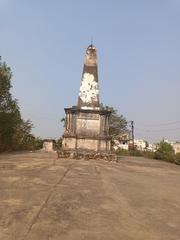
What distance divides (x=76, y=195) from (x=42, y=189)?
2.73 feet

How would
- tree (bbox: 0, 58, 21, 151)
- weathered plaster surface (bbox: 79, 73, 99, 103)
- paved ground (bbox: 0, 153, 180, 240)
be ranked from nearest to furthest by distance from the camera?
paved ground (bbox: 0, 153, 180, 240) < weathered plaster surface (bbox: 79, 73, 99, 103) < tree (bbox: 0, 58, 21, 151)

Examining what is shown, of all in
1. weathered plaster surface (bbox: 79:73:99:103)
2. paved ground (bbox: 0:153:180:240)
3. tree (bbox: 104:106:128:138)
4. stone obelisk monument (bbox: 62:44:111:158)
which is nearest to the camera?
paved ground (bbox: 0:153:180:240)

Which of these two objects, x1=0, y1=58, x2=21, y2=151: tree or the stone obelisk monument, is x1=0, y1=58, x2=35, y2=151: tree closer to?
x1=0, y1=58, x2=21, y2=151: tree

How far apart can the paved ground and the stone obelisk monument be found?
8117 mm

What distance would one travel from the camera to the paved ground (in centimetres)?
473

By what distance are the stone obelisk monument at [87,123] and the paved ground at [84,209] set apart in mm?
8117

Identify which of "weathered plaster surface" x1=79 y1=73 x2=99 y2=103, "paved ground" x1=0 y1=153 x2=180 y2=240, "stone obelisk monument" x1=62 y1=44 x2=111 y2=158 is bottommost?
"paved ground" x1=0 y1=153 x2=180 y2=240

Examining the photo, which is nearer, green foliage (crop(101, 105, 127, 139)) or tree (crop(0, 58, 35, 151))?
tree (crop(0, 58, 35, 151))

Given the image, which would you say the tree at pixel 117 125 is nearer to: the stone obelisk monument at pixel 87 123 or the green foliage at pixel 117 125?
the green foliage at pixel 117 125

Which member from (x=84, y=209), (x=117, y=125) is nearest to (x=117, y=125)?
(x=117, y=125)

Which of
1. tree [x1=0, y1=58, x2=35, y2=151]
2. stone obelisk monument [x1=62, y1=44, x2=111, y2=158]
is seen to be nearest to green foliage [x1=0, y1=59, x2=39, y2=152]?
tree [x1=0, y1=58, x2=35, y2=151]

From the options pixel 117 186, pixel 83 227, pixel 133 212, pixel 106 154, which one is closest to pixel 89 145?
pixel 106 154

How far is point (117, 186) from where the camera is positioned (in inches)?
329

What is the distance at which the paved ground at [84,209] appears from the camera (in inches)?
186
